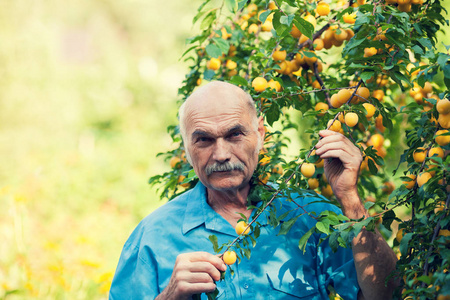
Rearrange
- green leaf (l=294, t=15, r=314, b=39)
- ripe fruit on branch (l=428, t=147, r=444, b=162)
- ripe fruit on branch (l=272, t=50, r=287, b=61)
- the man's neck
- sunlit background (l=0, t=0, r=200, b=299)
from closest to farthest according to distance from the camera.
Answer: ripe fruit on branch (l=428, t=147, r=444, b=162)
green leaf (l=294, t=15, r=314, b=39)
the man's neck
ripe fruit on branch (l=272, t=50, r=287, b=61)
sunlit background (l=0, t=0, r=200, b=299)

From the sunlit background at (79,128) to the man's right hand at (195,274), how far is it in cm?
179

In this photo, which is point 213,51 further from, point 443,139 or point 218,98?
point 443,139

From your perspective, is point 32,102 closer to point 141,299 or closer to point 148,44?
point 148,44

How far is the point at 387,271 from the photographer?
1487 mm

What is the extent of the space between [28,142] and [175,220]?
444cm

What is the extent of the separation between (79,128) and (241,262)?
4.86 metres

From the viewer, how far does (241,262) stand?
159 centimetres

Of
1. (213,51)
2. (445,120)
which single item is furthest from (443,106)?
(213,51)

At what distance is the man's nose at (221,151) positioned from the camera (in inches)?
62.8

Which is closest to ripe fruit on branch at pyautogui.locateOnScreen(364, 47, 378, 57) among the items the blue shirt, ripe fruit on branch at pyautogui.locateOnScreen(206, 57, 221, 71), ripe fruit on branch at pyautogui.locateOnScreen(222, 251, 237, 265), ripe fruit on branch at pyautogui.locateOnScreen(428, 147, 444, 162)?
ripe fruit on branch at pyautogui.locateOnScreen(428, 147, 444, 162)

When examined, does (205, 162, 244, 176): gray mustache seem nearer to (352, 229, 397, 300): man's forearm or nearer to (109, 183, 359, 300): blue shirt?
(109, 183, 359, 300): blue shirt

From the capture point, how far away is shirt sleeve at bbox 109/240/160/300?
158cm

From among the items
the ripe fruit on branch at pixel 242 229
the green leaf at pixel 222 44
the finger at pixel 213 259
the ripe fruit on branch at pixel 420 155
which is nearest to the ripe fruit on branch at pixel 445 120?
the ripe fruit on branch at pixel 420 155

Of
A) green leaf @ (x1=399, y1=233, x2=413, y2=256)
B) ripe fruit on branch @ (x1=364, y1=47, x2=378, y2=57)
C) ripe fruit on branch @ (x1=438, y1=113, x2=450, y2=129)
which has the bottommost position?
green leaf @ (x1=399, y1=233, x2=413, y2=256)
